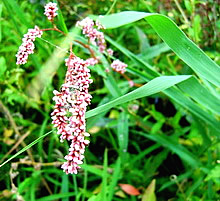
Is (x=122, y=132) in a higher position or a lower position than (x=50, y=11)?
lower

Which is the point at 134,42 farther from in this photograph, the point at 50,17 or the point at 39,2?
the point at 50,17

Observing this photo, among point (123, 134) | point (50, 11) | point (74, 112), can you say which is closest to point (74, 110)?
point (74, 112)

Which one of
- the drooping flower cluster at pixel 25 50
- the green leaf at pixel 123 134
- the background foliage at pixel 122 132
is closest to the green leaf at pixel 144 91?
the drooping flower cluster at pixel 25 50

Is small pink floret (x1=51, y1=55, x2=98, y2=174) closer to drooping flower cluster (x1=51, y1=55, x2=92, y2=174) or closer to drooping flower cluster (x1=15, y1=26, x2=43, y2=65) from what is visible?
drooping flower cluster (x1=51, y1=55, x2=92, y2=174)

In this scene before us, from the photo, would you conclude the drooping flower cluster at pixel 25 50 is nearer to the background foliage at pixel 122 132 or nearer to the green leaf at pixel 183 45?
the green leaf at pixel 183 45

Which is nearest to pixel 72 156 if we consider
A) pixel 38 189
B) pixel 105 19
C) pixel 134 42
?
pixel 105 19

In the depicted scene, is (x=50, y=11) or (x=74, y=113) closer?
(x=74, y=113)

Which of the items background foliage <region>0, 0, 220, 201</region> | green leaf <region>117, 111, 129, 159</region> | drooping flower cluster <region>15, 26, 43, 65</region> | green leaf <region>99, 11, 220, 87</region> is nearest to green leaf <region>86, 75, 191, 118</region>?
green leaf <region>99, 11, 220, 87</region>

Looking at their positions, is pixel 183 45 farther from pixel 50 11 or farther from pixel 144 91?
pixel 50 11

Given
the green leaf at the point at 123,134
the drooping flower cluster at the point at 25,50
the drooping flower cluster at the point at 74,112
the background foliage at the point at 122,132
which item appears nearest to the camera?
the drooping flower cluster at the point at 74,112
